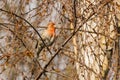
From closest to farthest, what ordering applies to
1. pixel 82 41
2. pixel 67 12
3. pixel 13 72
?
pixel 82 41, pixel 67 12, pixel 13 72

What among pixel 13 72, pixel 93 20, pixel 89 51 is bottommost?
pixel 13 72

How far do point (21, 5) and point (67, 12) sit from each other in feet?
5.39

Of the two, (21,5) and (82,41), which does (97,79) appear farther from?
(21,5)

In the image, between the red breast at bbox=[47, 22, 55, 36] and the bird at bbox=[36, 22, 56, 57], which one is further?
the red breast at bbox=[47, 22, 55, 36]

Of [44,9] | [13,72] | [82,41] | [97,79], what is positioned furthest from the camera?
[13,72]

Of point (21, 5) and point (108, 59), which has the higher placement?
point (21, 5)

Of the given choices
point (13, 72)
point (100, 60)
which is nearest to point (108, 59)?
point (100, 60)

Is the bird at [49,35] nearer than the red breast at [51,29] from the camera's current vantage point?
Yes

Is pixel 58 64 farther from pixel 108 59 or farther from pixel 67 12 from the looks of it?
pixel 108 59

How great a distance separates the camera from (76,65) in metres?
4.78

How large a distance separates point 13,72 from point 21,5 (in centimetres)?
105

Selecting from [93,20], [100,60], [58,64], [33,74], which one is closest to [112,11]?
[93,20]

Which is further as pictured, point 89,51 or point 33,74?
point 33,74

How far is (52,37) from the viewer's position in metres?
5.55
